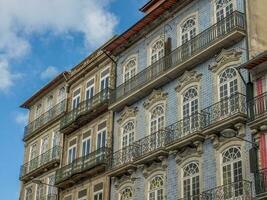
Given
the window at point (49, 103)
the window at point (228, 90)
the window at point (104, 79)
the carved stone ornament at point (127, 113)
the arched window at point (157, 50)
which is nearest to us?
the window at point (228, 90)

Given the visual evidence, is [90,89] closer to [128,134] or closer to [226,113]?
[128,134]

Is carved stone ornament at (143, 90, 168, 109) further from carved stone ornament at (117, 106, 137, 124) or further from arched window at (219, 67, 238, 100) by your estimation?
arched window at (219, 67, 238, 100)

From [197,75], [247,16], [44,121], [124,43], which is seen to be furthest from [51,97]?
[247,16]

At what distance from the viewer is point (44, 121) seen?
39344 millimetres

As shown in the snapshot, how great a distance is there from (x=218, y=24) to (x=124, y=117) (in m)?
7.83

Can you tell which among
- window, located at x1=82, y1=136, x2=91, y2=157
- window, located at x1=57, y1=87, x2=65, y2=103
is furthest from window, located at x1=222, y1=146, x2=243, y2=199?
window, located at x1=57, y1=87, x2=65, y2=103

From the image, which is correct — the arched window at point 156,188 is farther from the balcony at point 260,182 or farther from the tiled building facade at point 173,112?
the balcony at point 260,182

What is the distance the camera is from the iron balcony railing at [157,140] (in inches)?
973

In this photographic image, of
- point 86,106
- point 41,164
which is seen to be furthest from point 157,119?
point 41,164

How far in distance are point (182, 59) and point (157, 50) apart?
3.31 meters

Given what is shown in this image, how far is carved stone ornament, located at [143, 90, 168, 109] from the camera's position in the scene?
27.5 m

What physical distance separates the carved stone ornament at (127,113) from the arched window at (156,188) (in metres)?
4.25

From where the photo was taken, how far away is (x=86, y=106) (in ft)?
111

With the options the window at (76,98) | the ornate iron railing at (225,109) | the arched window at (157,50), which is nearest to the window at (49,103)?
the window at (76,98)
